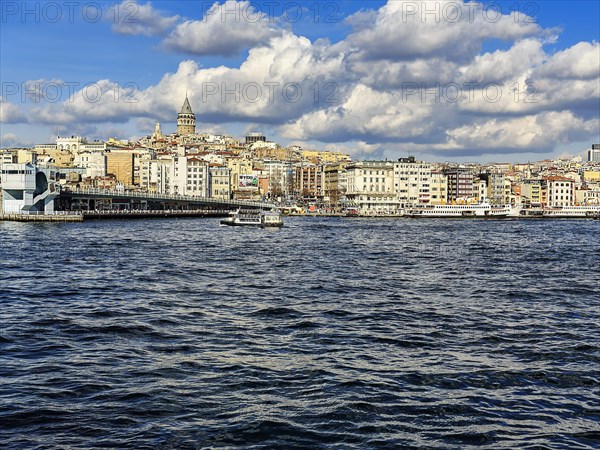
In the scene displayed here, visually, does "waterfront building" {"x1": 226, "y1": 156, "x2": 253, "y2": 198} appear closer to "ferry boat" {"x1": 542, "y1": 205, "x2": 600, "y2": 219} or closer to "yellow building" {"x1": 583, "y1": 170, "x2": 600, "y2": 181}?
"ferry boat" {"x1": 542, "y1": 205, "x2": 600, "y2": 219}

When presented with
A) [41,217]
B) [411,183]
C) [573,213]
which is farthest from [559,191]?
[41,217]

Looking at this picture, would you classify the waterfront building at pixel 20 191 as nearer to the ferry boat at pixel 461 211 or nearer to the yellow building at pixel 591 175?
the ferry boat at pixel 461 211

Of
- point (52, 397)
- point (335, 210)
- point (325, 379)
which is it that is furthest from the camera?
point (335, 210)

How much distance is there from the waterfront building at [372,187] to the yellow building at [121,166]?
43556 millimetres

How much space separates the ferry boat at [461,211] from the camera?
392 feet

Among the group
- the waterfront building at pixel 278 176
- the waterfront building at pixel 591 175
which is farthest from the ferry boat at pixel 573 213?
the waterfront building at pixel 591 175

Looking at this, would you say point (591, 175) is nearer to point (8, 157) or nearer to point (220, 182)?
point (220, 182)

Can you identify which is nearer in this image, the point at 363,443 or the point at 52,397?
the point at 363,443

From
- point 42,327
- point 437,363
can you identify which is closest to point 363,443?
point 437,363

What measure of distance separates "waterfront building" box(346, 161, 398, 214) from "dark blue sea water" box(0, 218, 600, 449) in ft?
354

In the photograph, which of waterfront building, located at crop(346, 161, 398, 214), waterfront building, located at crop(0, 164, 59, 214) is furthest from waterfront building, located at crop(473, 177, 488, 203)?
waterfront building, located at crop(0, 164, 59, 214)

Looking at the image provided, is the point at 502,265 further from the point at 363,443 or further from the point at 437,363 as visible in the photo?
the point at 363,443

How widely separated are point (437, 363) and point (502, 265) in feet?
70.5

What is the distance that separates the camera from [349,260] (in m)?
35.6
